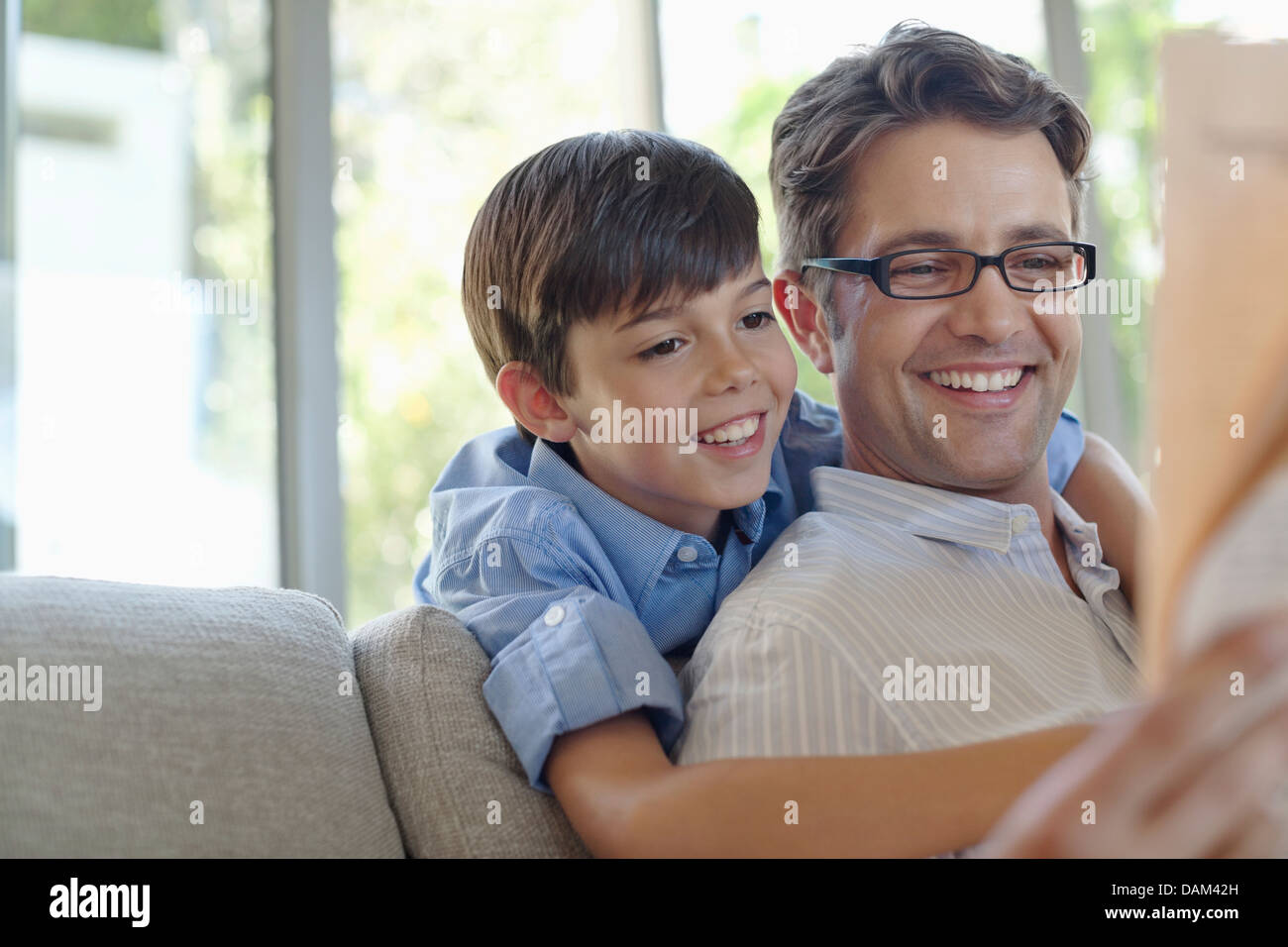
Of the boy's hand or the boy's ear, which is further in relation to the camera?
the boy's ear

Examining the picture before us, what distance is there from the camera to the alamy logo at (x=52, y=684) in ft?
2.92

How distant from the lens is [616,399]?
1226 millimetres

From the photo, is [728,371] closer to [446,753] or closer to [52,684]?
[446,753]

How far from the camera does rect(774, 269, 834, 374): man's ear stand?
1402 mm

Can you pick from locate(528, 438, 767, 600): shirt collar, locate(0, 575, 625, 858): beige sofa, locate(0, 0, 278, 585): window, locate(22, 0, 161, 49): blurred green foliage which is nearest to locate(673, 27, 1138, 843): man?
locate(528, 438, 767, 600): shirt collar

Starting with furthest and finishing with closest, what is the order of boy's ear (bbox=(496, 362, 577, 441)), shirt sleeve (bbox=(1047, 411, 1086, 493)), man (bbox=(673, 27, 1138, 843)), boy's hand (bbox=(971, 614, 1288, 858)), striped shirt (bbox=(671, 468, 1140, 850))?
shirt sleeve (bbox=(1047, 411, 1086, 493))
boy's ear (bbox=(496, 362, 577, 441))
man (bbox=(673, 27, 1138, 843))
striped shirt (bbox=(671, 468, 1140, 850))
boy's hand (bbox=(971, 614, 1288, 858))

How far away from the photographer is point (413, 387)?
3.37m

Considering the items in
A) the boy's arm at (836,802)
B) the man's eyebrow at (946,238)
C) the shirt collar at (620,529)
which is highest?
the man's eyebrow at (946,238)

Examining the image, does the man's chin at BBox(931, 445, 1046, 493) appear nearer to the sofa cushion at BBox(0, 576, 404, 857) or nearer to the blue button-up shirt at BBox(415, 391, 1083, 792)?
the blue button-up shirt at BBox(415, 391, 1083, 792)

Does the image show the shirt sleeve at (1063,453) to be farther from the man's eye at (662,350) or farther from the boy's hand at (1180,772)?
the boy's hand at (1180,772)

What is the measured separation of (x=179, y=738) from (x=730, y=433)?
61cm
